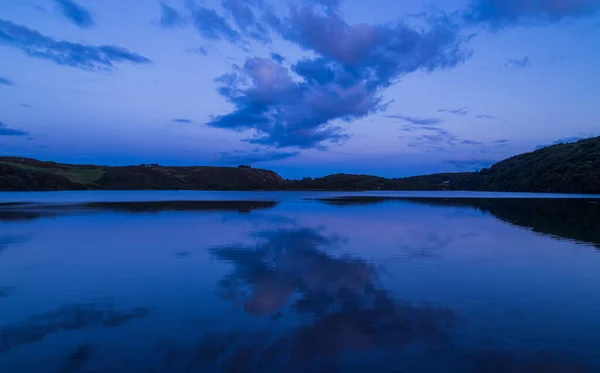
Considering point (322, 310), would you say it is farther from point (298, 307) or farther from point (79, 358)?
point (79, 358)

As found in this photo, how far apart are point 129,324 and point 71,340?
1.59 m

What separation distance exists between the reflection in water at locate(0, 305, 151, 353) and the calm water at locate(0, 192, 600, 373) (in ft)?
0.20

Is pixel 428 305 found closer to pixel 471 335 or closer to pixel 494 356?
pixel 471 335

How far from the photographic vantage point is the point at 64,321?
12.0 meters

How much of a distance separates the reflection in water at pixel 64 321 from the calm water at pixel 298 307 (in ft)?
0.20

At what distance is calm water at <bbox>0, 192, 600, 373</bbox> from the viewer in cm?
939

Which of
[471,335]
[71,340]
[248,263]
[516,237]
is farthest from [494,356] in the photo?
[516,237]

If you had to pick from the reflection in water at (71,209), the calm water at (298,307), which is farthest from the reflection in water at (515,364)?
the reflection in water at (71,209)

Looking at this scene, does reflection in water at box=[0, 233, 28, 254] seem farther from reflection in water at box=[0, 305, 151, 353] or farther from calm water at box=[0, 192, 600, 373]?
reflection in water at box=[0, 305, 151, 353]

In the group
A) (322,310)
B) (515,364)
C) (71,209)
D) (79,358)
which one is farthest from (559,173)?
(79,358)

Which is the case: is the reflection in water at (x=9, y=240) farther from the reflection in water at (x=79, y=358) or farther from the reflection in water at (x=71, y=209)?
the reflection in water at (x=79, y=358)

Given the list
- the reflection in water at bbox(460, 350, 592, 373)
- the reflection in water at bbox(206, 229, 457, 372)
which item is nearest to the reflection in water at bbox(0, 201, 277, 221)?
the reflection in water at bbox(206, 229, 457, 372)

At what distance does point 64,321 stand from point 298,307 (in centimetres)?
726

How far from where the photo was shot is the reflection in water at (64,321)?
1058cm
